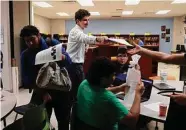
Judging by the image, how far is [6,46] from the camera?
190 inches

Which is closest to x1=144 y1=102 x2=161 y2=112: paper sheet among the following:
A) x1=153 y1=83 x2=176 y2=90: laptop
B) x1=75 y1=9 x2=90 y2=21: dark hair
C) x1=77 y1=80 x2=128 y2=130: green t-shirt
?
x1=77 y1=80 x2=128 y2=130: green t-shirt

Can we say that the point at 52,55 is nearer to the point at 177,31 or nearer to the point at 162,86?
the point at 162,86

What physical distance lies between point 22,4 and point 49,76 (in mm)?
4154

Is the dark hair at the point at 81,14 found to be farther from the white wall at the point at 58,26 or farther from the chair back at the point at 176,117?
the white wall at the point at 58,26

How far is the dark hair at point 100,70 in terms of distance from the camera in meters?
1.46

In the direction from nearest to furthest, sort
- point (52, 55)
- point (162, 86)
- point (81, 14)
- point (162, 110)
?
point (162, 110) < point (52, 55) < point (162, 86) < point (81, 14)

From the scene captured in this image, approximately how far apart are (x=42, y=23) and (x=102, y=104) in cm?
1232

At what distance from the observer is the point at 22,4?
17.7 feet

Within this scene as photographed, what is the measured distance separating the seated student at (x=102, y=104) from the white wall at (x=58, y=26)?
12.9 m

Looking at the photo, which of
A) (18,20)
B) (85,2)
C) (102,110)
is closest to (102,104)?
(102,110)

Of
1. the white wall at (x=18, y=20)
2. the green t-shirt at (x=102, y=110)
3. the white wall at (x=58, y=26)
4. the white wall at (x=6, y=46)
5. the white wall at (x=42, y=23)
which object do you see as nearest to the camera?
the green t-shirt at (x=102, y=110)

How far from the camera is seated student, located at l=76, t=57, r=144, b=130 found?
1381mm

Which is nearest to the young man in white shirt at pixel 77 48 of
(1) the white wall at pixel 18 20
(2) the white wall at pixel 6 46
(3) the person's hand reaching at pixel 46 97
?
(3) the person's hand reaching at pixel 46 97

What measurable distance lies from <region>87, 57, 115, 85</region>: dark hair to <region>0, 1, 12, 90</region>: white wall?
3861 millimetres
